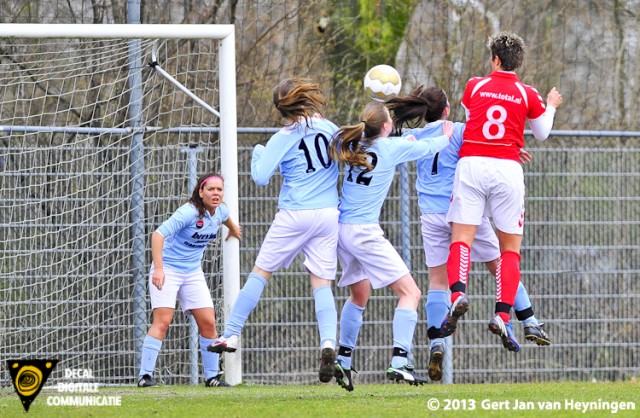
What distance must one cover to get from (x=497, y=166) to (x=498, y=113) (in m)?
0.36

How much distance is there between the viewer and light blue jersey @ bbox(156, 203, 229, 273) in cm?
940

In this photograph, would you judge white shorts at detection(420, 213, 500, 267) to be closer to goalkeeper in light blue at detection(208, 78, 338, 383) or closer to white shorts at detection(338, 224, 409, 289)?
white shorts at detection(338, 224, 409, 289)

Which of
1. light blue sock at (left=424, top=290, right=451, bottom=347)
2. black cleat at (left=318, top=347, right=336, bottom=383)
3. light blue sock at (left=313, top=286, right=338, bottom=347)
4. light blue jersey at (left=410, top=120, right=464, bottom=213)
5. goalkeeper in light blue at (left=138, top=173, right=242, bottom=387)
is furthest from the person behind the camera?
goalkeeper in light blue at (left=138, top=173, right=242, bottom=387)

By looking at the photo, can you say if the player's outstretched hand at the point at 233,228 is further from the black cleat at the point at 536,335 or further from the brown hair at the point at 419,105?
the black cleat at the point at 536,335

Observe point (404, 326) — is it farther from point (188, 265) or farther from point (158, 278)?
point (188, 265)

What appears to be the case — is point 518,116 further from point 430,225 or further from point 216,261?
point 216,261

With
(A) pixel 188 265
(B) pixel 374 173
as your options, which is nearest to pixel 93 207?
(A) pixel 188 265

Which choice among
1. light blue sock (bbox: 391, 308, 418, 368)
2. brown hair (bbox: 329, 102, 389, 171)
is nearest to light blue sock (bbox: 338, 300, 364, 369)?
light blue sock (bbox: 391, 308, 418, 368)

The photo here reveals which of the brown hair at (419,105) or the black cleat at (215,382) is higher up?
the brown hair at (419,105)

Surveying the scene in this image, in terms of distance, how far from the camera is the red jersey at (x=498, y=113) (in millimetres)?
8172

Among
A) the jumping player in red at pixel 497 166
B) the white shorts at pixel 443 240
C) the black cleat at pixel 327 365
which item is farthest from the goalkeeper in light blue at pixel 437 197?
the black cleat at pixel 327 365

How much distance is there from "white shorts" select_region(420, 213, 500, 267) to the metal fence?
268 centimetres

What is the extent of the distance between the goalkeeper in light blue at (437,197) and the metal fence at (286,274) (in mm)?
2637

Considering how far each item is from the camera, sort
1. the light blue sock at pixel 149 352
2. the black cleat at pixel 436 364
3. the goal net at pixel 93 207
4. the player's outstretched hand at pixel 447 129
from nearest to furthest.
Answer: the black cleat at pixel 436 364
the player's outstretched hand at pixel 447 129
the light blue sock at pixel 149 352
the goal net at pixel 93 207
